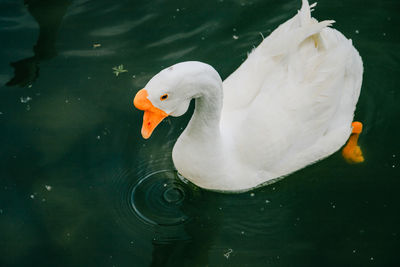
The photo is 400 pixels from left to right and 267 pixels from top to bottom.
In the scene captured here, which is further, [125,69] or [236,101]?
[125,69]

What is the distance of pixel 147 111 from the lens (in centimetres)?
387

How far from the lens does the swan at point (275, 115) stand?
446 centimetres

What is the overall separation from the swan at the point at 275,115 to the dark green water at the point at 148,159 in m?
0.37

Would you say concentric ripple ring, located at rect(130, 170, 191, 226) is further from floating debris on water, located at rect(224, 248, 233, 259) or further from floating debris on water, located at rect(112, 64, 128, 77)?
floating debris on water, located at rect(112, 64, 128, 77)

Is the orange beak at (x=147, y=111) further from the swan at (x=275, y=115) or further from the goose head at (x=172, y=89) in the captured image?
the swan at (x=275, y=115)

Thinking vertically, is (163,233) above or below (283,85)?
below

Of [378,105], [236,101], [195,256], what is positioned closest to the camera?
[195,256]

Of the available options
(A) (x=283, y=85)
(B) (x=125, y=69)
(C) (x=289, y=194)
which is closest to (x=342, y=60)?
(A) (x=283, y=85)

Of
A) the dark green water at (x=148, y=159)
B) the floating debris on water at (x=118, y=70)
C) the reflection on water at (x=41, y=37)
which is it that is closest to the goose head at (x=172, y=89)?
the dark green water at (x=148, y=159)

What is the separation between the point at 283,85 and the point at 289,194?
1.12m

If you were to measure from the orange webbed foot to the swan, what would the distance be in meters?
0.25

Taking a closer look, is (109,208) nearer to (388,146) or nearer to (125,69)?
(125,69)

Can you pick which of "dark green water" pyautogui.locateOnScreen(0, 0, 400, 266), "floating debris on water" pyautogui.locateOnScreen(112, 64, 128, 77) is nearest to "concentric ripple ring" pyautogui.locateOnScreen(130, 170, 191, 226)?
"dark green water" pyautogui.locateOnScreen(0, 0, 400, 266)

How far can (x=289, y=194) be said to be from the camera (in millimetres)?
4906
